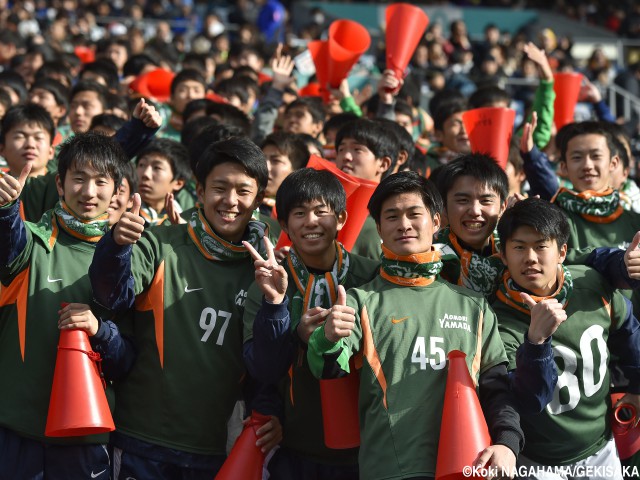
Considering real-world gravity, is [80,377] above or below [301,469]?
above

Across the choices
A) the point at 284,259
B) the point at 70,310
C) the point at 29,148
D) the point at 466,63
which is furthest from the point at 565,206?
the point at 466,63

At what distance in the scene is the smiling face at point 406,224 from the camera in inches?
156

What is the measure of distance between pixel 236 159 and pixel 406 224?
88cm

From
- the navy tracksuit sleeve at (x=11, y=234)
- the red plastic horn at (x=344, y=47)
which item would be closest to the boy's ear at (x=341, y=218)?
the navy tracksuit sleeve at (x=11, y=234)

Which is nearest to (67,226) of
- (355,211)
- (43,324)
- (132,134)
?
(43,324)

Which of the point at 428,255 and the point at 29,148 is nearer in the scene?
the point at 428,255

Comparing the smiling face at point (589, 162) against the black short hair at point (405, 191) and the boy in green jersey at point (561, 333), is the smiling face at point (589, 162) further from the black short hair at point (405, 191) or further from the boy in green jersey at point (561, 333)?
the black short hair at point (405, 191)

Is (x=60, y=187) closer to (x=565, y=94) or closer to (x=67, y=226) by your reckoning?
(x=67, y=226)

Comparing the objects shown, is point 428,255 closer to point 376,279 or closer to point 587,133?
point 376,279

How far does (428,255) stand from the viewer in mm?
3922

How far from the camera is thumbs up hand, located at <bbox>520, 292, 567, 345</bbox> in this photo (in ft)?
11.8

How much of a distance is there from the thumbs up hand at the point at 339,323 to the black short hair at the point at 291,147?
2.23m

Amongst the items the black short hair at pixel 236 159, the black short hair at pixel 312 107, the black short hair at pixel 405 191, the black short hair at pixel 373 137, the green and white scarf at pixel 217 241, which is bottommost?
the green and white scarf at pixel 217 241

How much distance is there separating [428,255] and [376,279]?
0.25 m
